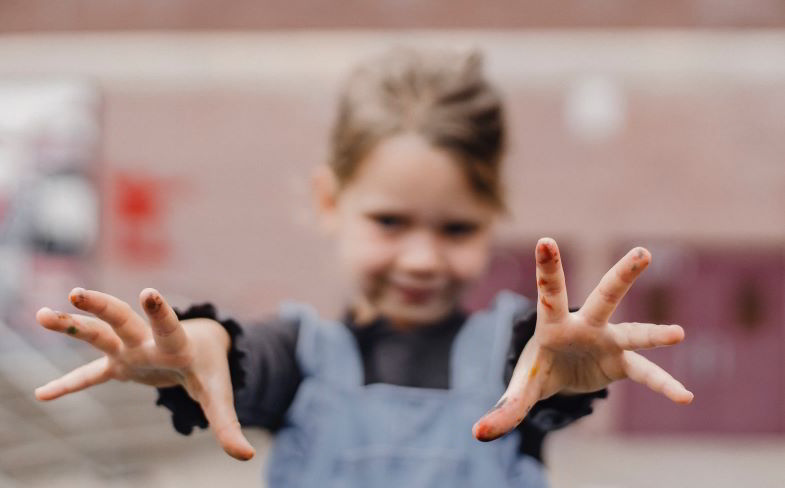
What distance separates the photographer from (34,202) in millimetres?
6508

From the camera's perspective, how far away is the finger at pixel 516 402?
0.84 meters

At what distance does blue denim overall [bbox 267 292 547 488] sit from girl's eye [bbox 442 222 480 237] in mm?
117

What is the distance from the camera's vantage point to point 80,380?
960mm

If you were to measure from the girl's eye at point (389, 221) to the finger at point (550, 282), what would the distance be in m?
0.46

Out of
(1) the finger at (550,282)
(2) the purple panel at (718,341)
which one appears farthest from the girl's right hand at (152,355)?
(2) the purple panel at (718,341)

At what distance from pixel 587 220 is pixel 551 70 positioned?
121cm

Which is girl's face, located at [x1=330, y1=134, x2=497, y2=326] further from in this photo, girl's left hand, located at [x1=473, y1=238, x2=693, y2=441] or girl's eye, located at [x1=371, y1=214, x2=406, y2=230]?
girl's left hand, located at [x1=473, y1=238, x2=693, y2=441]

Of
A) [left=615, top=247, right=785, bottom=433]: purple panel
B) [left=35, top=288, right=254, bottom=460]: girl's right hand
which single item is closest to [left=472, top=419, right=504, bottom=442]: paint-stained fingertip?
[left=35, top=288, right=254, bottom=460]: girl's right hand

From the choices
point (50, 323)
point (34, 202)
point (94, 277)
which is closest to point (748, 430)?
point (94, 277)

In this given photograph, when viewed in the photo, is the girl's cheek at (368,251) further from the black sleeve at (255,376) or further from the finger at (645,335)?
the finger at (645,335)

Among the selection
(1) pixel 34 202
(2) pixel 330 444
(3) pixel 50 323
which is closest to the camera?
(3) pixel 50 323

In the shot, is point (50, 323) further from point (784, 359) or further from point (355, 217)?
point (784, 359)

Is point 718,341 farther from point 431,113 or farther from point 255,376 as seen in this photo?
point 255,376

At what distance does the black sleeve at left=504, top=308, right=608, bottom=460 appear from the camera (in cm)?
101
